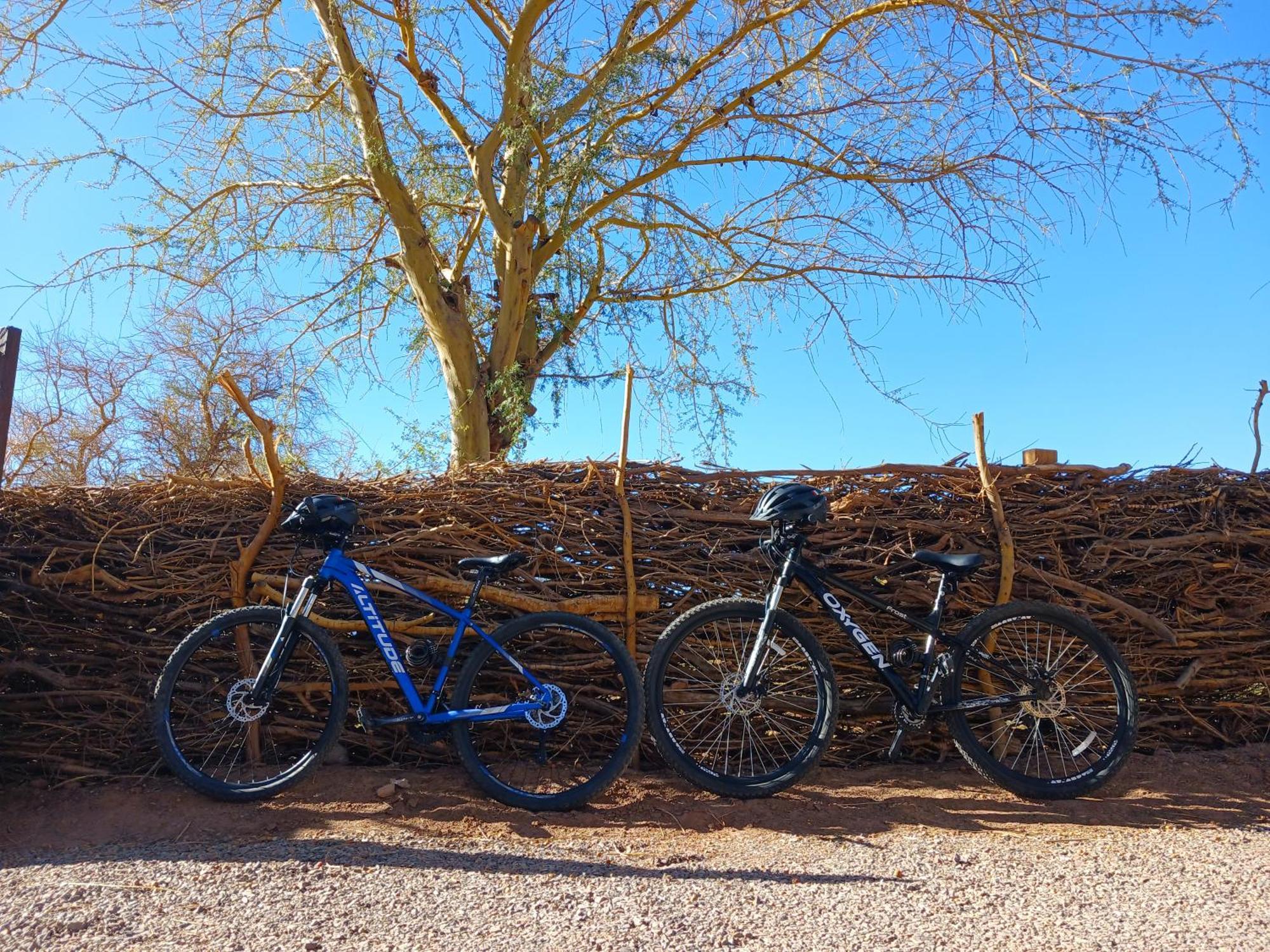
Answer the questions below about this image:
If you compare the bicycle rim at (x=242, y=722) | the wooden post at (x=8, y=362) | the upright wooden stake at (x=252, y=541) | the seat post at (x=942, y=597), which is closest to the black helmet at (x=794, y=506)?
the seat post at (x=942, y=597)

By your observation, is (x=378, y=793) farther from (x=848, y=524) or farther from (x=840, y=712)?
(x=848, y=524)

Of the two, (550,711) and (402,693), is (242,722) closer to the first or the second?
(402,693)

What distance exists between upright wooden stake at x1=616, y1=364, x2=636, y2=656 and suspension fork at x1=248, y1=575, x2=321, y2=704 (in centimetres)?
146

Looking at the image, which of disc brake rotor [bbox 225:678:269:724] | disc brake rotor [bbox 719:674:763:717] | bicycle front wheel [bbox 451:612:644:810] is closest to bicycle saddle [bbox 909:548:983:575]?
disc brake rotor [bbox 719:674:763:717]

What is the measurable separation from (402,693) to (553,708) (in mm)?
863

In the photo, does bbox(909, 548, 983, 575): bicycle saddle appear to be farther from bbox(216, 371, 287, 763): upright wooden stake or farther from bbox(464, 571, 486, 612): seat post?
bbox(216, 371, 287, 763): upright wooden stake

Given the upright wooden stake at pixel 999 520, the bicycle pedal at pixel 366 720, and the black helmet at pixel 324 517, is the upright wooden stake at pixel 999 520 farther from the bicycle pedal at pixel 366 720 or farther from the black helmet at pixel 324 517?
the black helmet at pixel 324 517

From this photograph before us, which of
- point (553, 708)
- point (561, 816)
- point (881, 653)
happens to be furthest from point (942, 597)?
point (561, 816)

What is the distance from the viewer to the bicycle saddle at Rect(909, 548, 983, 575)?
417cm

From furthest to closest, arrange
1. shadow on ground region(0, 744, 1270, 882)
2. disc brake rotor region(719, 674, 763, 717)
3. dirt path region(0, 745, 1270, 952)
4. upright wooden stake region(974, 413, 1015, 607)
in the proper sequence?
upright wooden stake region(974, 413, 1015, 607), disc brake rotor region(719, 674, 763, 717), shadow on ground region(0, 744, 1270, 882), dirt path region(0, 745, 1270, 952)

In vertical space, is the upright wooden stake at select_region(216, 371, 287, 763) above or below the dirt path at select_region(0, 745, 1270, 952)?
above

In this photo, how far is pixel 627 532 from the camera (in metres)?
4.56

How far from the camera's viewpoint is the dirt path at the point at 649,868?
2.67m

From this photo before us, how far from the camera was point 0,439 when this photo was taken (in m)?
4.48
